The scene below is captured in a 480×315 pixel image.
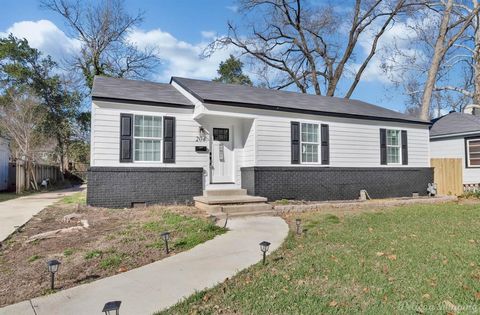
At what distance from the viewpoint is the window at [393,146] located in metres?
13.1

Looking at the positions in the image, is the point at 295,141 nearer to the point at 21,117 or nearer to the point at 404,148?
the point at 404,148

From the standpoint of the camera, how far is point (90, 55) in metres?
24.6

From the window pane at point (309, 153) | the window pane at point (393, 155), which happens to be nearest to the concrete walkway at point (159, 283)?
the window pane at point (309, 153)

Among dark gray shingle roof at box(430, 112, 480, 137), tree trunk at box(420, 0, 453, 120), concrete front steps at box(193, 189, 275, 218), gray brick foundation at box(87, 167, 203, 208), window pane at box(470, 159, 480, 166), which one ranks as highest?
tree trunk at box(420, 0, 453, 120)

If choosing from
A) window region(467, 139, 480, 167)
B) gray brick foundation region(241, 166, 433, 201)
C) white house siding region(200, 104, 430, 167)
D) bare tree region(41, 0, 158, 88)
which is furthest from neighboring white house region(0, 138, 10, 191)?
window region(467, 139, 480, 167)

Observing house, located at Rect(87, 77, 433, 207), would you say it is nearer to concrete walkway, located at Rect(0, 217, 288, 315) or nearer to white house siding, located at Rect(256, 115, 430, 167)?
white house siding, located at Rect(256, 115, 430, 167)

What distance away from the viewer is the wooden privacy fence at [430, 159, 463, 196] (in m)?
14.1

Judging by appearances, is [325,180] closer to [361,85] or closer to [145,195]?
[145,195]

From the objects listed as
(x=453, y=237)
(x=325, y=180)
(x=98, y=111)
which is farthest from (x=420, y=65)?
(x=98, y=111)

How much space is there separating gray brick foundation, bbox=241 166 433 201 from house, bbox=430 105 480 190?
301cm

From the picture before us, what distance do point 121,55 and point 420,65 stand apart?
23.4 m

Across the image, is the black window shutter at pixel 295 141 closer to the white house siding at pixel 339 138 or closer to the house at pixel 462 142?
the white house siding at pixel 339 138

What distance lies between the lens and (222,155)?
1097cm

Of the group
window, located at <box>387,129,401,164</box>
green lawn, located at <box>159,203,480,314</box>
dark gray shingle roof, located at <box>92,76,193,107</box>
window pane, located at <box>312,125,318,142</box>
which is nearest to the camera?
green lawn, located at <box>159,203,480,314</box>
